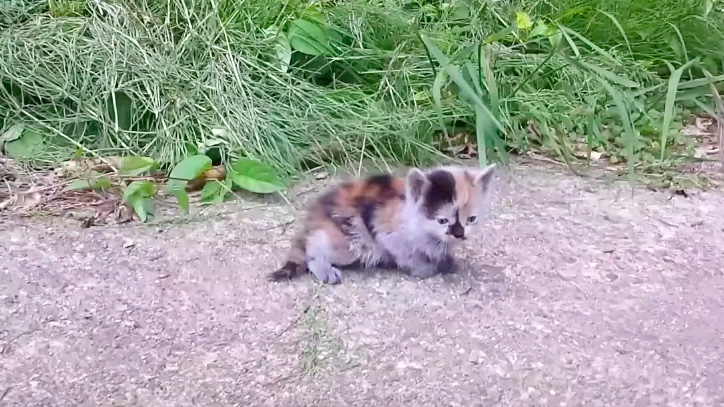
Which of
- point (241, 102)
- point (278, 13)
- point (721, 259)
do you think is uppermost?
point (278, 13)

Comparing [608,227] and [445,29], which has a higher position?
[445,29]

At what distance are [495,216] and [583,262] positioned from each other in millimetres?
431

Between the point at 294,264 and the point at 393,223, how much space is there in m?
0.33

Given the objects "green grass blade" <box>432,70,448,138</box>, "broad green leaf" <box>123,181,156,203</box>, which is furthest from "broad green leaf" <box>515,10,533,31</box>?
"broad green leaf" <box>123,181,156,203</box>

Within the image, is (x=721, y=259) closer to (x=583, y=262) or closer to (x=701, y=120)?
(x=583, y=262)

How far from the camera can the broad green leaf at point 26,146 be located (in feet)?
11.1

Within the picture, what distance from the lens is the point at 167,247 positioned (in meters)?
2.76

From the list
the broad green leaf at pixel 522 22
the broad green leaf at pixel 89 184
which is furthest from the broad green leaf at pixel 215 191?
the broad green leaf at pixel 522 22

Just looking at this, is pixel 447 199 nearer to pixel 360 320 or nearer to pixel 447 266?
pixel 447 266

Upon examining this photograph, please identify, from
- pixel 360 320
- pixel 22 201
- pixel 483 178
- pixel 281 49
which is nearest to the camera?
pixel 360 320

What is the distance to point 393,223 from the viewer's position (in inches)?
98.7

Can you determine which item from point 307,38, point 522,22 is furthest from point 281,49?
point 522,22

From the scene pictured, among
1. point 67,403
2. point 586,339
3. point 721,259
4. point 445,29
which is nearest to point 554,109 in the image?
point 445,29

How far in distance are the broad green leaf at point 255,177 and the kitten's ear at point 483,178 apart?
36.1 inches
